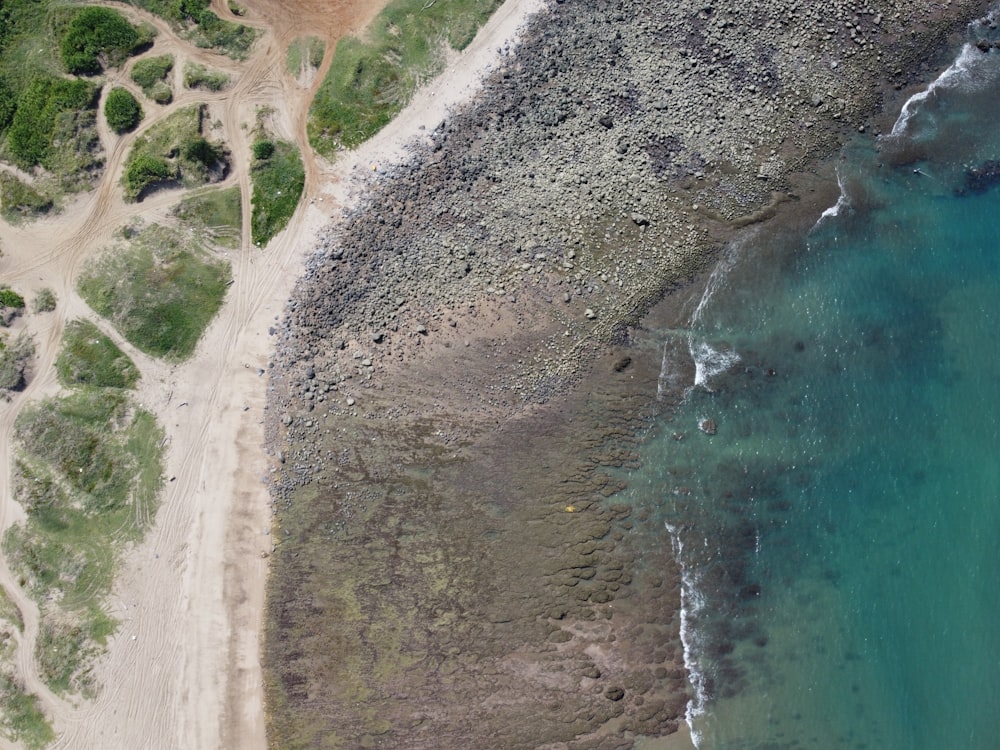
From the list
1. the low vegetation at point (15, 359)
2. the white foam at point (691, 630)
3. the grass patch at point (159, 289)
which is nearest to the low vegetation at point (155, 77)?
the grass patch at point (159, 289)

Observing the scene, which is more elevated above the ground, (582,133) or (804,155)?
(582,133)

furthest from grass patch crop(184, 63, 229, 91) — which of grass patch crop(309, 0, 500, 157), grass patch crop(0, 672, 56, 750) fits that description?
grass patch crop(0, 672, 56, 750)

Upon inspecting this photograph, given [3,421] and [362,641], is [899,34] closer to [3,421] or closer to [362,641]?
[362,641]

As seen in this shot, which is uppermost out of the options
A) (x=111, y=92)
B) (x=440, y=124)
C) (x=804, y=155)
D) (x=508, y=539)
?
(x=111, y=92)

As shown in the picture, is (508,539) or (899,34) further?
(899,34)

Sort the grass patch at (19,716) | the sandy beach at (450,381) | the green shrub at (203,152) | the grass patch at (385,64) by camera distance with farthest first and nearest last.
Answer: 1. the grass patch at (385,64)
2. the green shrub at (203,152)
3. the sandy beach at (450,381)
4. the grass patch at (19,716)

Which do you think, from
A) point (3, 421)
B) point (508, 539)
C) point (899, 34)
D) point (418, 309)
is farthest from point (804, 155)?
point (3, 421)

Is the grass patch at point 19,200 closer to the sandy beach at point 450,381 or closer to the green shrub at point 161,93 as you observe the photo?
the sandy beach at point 450,381
